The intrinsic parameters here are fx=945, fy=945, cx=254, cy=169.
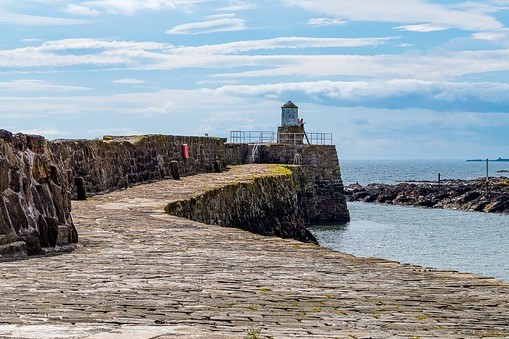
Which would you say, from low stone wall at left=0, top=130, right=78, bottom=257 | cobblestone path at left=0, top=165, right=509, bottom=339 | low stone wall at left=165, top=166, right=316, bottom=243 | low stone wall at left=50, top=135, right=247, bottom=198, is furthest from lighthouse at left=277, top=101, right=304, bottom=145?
cobblestone path at left=0, top=165, right=509, bottom=339

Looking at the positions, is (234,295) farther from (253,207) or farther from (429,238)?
(429,238)

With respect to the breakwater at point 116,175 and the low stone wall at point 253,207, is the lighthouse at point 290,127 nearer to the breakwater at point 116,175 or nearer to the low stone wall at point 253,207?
the breakwater at point 116,175

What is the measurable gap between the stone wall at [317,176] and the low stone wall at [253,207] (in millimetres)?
5625

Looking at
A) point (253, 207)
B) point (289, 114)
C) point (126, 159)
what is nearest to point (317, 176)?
point (289, 114)

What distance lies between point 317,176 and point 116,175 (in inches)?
1261

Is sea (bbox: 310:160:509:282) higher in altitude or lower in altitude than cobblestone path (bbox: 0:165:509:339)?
lower

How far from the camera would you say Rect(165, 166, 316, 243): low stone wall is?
1877 cm

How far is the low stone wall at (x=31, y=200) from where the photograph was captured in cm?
930

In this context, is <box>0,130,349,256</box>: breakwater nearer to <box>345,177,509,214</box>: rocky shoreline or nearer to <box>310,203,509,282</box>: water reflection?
<box>310,203,509,282</box>: water reflection

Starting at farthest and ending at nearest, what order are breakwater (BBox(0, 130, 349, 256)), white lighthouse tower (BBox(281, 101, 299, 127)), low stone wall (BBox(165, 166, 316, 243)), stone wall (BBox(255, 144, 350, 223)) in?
white lighthouse tower (BBox(281, 101, 299, 127)) → stone wall (BBox(255, 144, 350, 223)) → low stone wall (BBox(165, 166, 316, 243)) → breakwater (BBox(0, 130, 349, 256))

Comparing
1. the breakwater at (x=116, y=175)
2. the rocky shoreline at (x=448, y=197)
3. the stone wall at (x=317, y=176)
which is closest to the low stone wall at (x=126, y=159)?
the breakwater at (x=116, y=175)

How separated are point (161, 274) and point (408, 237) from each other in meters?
31.7

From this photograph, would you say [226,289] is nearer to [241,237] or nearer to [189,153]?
[241,237]

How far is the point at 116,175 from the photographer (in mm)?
21375
